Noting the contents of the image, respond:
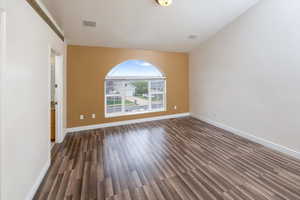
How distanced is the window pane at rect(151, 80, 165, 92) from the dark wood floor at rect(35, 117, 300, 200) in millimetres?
2140

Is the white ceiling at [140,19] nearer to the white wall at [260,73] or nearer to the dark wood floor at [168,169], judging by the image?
the white wall at [260,73]

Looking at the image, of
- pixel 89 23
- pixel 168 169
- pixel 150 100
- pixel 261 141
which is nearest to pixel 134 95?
pixel 150 100

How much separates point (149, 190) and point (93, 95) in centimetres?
329

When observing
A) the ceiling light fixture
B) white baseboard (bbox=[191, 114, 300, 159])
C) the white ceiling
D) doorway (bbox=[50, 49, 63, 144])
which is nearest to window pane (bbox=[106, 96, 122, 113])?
doorway (bbox=[50, 49, 63, 144])

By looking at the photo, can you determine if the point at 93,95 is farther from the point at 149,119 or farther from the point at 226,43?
the point at 226,43

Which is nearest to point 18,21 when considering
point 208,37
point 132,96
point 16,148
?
point 16,148

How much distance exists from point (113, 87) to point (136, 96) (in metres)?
0.86

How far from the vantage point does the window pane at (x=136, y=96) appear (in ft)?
16.3

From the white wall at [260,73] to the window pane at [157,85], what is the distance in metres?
1.69

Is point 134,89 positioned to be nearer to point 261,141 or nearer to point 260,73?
point 260,73

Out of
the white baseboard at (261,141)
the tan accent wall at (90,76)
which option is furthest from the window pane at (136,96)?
the white baseboard at (261,141)

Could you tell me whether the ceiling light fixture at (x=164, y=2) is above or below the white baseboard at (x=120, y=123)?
above

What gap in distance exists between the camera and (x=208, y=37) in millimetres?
4629

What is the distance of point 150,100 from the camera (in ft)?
17.7
